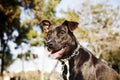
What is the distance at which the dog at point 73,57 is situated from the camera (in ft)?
20.9

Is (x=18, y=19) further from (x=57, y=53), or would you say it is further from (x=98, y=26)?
(x=57, y=53)

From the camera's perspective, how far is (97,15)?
37.8 metres

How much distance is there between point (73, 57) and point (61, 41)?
41cm

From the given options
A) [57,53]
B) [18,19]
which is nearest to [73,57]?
[57,53]

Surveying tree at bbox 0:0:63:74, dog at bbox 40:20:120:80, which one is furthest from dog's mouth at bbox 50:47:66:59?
tree at bbox 0:0:63:74

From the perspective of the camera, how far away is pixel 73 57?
652 cm

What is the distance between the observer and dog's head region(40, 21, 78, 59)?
6.29 m

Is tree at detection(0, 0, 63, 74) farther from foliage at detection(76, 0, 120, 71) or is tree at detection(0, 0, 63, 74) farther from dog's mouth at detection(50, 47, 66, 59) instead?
dog's mouth at detection(50, 47, 66, 59)

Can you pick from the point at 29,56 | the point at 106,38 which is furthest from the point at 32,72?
the point at 106,38

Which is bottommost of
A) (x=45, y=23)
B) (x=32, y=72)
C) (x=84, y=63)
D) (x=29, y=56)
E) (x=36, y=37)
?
(x=32, y=72)

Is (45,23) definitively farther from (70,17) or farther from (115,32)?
(115,32)

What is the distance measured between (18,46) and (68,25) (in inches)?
1134

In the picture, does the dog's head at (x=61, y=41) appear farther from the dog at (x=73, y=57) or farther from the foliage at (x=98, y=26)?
the foliage at (x=98, y=26)

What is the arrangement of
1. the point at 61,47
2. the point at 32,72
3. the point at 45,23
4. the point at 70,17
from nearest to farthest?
the point at 61,47
the point at 45,23
the point at 70,17
the point at 32,72
